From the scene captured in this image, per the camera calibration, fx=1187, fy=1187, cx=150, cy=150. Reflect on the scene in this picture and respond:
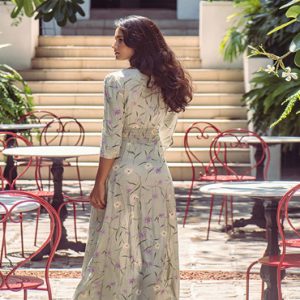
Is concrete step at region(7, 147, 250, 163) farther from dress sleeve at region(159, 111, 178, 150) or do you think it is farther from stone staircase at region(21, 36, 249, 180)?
dress sleeve at region(159, 111, 178, 150)

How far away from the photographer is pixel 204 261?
9.58m

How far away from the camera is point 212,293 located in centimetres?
815

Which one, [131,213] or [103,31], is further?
[103,31]

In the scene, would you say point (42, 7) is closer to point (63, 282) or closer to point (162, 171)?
point (63, 282)

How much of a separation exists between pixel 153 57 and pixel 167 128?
0.46 meters

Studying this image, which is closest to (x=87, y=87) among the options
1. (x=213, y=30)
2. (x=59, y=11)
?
(x=213, y=30)

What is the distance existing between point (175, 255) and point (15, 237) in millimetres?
4481

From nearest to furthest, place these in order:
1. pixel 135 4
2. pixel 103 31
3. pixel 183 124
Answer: pixel 183 124 < pixel 103 31 < pixel 135 4

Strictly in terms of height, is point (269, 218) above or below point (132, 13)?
below

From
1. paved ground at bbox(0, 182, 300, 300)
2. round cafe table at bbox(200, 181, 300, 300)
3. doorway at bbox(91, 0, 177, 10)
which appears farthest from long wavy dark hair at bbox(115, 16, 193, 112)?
doorway at bbox(91, 0, 177, 10)

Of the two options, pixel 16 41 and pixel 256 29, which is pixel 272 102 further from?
pixel 16 41

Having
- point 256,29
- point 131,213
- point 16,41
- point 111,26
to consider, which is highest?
point 111,26

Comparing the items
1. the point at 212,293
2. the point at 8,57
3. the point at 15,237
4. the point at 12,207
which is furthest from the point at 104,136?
the point at 8,57

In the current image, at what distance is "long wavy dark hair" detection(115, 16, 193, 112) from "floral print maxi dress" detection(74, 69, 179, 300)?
0.18ft
